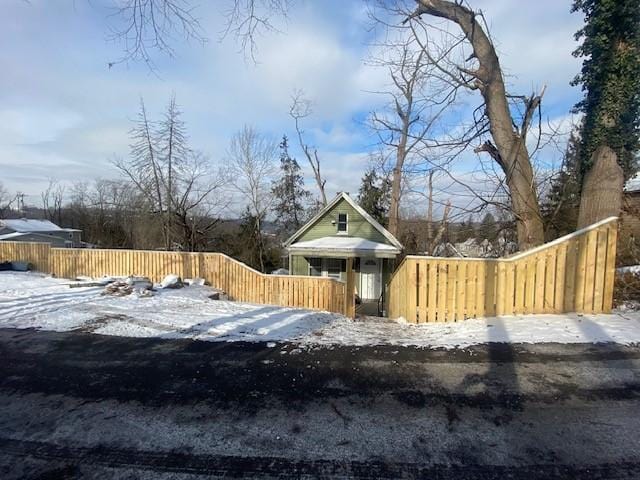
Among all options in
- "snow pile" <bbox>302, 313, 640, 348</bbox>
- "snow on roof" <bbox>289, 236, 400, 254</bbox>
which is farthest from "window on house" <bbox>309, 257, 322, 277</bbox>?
"snow pile" <bbox>302, 313, 640, 348</bbox>

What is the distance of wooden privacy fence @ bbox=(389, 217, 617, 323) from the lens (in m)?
5.50

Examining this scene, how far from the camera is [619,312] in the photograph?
18.4 ft

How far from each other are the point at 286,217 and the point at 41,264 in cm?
1904

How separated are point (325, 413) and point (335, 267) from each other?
16738 mm

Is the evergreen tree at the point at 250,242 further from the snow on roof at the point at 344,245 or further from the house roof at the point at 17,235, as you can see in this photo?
the house roof at the point at 17,235

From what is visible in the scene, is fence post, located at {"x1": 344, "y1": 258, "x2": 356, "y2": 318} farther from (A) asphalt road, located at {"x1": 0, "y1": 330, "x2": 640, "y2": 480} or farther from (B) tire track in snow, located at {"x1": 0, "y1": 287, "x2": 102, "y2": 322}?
(B) tire track in snow, located at {"x1": 0, "y1": 287, "x2": 102, "y2": 322}

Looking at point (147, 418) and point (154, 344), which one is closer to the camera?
point (147, 418)

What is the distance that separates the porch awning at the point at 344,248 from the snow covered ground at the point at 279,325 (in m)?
10.2

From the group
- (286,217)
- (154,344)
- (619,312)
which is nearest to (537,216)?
(619,312)

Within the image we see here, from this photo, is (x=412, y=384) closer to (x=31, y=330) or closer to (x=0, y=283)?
(x=31, y=330)

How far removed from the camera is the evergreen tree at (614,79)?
242 inches

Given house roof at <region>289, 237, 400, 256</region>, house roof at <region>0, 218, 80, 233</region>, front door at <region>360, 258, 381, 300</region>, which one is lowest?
front door at <region>360, 258, 381, 300</region>

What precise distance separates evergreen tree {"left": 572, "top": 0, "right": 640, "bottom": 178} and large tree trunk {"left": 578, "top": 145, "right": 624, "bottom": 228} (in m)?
0.13

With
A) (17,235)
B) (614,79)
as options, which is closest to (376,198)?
(614,79)
